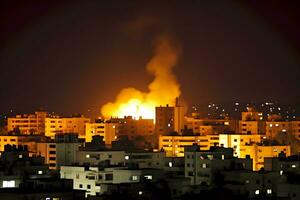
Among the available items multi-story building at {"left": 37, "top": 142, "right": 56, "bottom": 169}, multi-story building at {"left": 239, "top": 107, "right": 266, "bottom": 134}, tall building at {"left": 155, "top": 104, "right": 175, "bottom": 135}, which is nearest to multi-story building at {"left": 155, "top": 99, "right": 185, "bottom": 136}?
tall building at {"left": 155, "top": 104, "right": 175, "bottom": 135}

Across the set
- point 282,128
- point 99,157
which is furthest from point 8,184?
point 282,128

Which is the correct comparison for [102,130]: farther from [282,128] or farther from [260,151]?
[260,151]

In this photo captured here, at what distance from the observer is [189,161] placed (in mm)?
29609

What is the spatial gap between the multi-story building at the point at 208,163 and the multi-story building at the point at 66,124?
885 inches

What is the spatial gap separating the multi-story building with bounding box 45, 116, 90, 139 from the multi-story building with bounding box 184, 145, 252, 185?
22.5m

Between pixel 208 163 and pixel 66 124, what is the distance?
24795mm

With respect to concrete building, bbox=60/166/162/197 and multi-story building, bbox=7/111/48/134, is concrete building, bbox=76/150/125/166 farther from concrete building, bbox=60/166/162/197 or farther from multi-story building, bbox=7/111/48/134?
multi-story building, bbox=7/111/48/134

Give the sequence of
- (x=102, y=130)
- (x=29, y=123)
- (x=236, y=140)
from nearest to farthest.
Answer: (x=236, y=140) < (x=102, y=130) < (x=29, y=123)

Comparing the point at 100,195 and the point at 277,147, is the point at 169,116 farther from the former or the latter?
the point at 100,195

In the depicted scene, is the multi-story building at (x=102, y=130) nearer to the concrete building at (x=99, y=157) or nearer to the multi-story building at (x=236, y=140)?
the multi-story building at (x=236, y=140)

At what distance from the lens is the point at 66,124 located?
5328cm

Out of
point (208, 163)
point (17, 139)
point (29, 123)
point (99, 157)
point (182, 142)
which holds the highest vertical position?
point (29, 123)

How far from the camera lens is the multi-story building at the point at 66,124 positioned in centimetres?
→ 5243

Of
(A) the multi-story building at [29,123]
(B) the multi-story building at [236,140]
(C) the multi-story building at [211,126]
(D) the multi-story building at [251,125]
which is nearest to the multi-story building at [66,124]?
(A) the multi-story building at [29,123]
